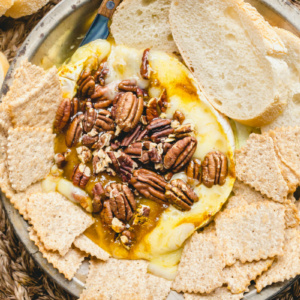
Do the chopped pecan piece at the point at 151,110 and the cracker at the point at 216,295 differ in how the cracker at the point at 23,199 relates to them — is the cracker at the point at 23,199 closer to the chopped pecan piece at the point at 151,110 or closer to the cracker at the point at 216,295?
the chopped pecan piece at the point at 151,110

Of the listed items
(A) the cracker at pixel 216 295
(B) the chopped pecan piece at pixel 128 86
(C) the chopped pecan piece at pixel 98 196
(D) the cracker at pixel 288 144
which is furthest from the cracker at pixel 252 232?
(B) the chopped pecan piece at pixel 128 86

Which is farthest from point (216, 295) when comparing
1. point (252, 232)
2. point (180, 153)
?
point (180, 153)

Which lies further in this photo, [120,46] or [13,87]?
[120,46]

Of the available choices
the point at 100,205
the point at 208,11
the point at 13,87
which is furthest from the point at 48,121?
the point at 208,11

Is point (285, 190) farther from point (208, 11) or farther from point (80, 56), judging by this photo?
point (80, 56)

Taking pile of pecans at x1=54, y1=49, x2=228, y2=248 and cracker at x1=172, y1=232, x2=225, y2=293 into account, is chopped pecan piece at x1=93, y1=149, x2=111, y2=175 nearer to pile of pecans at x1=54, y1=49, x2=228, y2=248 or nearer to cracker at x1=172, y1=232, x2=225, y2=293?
pile of pecans at x1=54, y1=49, x2=228, y2=248

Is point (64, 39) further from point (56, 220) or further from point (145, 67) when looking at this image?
point (56, 220)

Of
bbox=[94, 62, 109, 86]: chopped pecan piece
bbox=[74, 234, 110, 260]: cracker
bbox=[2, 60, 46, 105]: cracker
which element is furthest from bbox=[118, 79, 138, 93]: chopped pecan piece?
bbox=[74, 234, 110, 260]: cracker
